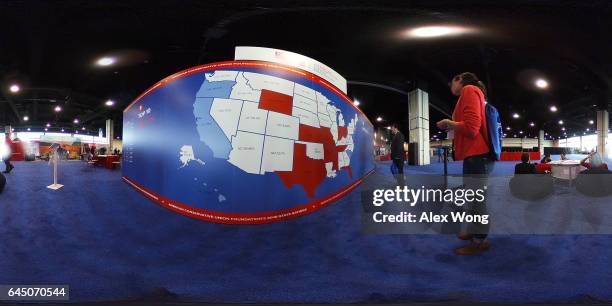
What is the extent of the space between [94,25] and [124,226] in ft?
5.18

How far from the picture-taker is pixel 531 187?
9.65 feet

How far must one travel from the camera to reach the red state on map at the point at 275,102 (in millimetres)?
1885

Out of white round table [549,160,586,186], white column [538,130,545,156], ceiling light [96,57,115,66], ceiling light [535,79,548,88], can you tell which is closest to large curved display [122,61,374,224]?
ceiling light [96,57,115,66]

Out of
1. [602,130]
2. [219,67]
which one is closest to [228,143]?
[219,67]

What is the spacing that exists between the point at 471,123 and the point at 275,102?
1.34 m

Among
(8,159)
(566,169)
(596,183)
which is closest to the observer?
(8,159)

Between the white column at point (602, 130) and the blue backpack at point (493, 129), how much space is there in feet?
7.39

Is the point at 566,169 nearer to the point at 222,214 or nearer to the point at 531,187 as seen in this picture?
the point at 531,187

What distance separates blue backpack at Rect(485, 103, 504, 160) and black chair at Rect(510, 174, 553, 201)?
2.10m

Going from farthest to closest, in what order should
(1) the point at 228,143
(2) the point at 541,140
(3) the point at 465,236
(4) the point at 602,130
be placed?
(2) the point at 541,140
(4) the point at 602,130
(1) the point at 228,143
(3) the point at 465,236

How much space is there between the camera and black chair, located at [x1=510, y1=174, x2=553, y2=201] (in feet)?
9.54

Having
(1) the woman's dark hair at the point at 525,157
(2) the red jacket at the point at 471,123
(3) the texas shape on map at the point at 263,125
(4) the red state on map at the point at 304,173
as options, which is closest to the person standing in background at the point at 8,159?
(3) the texas shape on map at the point at 263,125

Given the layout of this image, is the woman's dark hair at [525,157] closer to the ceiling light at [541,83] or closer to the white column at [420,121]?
the ceiling light at [541,83]

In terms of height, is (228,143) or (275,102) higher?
(275,102)
